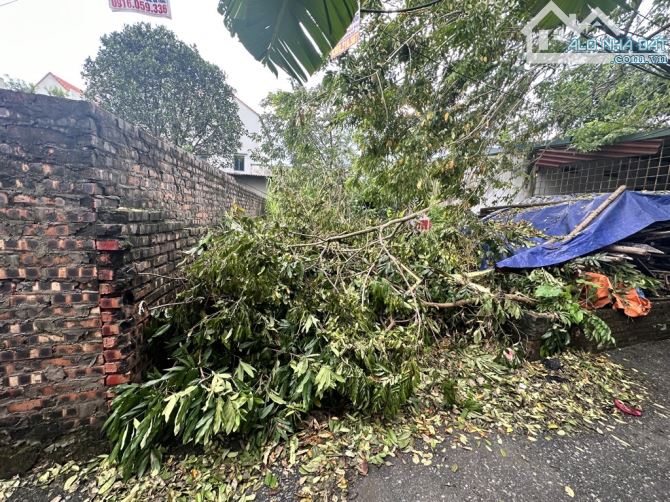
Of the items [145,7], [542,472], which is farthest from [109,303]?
[542,472]

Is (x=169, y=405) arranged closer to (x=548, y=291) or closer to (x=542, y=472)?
(x=542, y=472)

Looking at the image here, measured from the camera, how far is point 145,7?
1.97 meters

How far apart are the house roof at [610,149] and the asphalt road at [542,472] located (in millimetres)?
5353

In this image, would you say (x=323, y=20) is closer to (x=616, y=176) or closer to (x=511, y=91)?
→ (x=511, y=91)

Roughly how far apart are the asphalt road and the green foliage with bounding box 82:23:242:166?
1258 centimetres

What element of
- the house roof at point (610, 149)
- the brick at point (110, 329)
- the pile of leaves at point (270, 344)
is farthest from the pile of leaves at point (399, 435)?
the house roof at point (610, 149)

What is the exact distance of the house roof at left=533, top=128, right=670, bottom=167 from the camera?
4949 millimetres

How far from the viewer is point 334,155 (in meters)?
9.26

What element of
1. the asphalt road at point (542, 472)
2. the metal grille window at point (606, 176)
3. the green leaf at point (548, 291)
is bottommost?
the asphalt road at point (542, 472)

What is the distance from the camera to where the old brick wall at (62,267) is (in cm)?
154

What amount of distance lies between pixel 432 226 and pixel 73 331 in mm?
3816

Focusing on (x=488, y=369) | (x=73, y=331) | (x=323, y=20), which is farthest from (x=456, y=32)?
(x=73, y=331)

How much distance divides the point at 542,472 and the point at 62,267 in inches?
128

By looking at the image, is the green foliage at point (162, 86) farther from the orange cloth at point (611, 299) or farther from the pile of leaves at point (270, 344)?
the orange cloth at point (611, 299)
